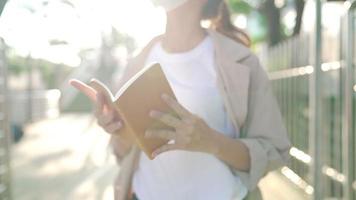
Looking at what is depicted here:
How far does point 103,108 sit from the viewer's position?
5.64ft

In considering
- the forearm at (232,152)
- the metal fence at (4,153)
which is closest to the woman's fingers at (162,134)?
the forearm at (232,152)

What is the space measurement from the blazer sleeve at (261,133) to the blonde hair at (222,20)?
10cm

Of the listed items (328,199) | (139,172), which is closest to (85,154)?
(328,199)

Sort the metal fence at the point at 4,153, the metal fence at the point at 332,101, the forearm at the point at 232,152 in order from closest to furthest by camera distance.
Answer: the forearm at the point at 232,152 < the metal fence at the point at 4,153 < the metal fence at the point at 332,101

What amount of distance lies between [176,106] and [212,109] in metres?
0.23

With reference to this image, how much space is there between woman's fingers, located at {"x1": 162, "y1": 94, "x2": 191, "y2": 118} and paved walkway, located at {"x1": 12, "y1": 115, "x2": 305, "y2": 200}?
0.47 metres

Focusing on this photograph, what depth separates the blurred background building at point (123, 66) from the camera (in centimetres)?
205

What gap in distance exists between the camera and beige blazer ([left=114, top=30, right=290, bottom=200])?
1768 millimetres

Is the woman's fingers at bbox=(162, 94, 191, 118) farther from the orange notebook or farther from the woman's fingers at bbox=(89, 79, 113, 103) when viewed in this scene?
the woman's fingers at bbox=(89, 79, 113, 103)

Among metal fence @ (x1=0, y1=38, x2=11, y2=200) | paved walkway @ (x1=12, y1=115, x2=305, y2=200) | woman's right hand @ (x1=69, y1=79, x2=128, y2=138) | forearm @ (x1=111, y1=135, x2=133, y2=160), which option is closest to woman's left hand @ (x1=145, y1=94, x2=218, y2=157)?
woman's right hand @ (x1=69, y1=79, x2=128, y2=138)

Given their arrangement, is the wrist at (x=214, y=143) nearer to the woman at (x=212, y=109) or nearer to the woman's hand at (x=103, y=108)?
the woman at (x=212, y=109)

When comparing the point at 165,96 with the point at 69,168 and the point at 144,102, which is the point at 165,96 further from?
the point at 69,168

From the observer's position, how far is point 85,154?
8383mm

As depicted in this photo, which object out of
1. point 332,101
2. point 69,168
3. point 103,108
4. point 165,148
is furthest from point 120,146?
point 69,168
